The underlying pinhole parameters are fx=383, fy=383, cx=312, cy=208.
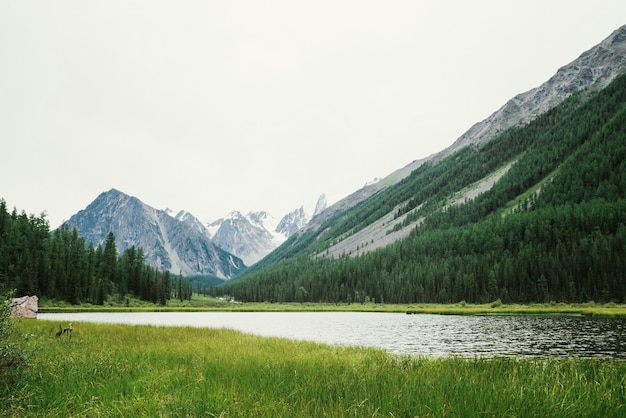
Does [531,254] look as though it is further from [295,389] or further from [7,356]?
[7,356]

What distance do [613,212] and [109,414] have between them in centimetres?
16383

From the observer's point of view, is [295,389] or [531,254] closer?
[295,389]

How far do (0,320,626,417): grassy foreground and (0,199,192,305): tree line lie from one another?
310 feet

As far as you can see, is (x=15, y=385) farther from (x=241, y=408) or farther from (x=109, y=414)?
(x=241, y=408)

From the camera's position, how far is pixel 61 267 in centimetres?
10875

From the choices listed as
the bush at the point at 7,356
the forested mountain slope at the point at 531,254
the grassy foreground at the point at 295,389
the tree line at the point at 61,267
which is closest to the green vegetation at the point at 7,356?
the bush at the point at 7,356

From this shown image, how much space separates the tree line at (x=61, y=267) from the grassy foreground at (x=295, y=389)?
94377mm

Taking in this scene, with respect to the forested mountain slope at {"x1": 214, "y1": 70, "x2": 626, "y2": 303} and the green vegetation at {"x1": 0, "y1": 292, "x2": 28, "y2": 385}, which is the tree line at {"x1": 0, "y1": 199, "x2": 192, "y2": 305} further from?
the green vegetation at {"x1": 0, "y1": 292, "x2": 28, "y2": 385}

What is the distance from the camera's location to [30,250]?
111 metres

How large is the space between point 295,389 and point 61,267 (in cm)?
12264

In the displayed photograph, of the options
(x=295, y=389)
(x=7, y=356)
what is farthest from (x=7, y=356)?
(x=295, y=389)

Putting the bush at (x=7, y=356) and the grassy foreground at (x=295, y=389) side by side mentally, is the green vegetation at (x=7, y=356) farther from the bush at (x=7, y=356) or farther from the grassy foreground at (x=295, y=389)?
the grassy foreground at (x=295, y=389)

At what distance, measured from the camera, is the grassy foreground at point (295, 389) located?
7.57m

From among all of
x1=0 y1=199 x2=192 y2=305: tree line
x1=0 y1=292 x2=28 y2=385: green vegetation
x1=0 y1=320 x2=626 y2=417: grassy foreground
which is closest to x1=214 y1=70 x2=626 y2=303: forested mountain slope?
x1=0 y1=199 x2=192 y2=305: tree line
